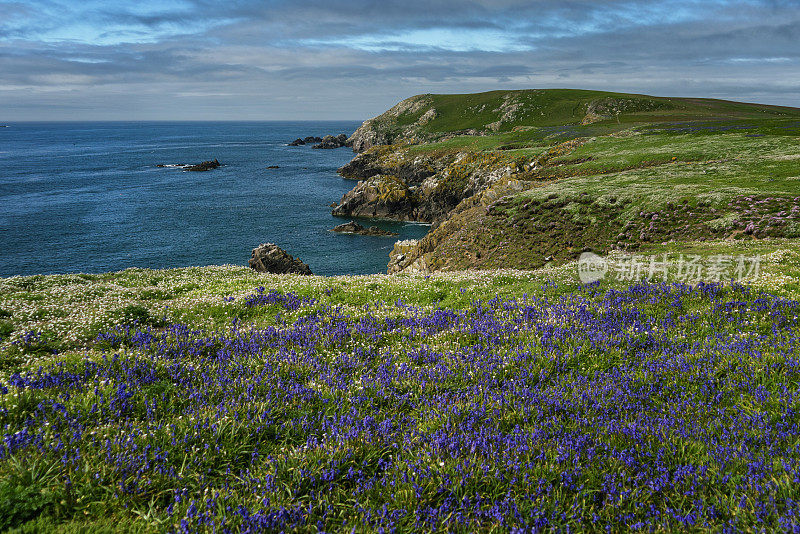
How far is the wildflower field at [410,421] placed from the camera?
426 cm

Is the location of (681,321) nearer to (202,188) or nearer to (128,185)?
(202,188)

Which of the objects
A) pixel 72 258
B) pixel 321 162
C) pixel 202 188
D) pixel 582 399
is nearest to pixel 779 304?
pixel 582 399

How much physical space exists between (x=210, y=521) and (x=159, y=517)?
0.56 metres

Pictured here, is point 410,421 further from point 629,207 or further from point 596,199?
point 596,199

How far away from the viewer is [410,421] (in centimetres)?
607

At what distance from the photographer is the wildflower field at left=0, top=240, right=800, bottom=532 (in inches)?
168

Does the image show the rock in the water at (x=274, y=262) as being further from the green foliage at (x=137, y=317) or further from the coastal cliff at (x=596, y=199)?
the green foliage at (x=137, y=317)

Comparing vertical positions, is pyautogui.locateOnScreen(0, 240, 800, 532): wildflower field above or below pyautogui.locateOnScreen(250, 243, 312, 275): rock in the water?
above

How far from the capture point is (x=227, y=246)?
68312mm

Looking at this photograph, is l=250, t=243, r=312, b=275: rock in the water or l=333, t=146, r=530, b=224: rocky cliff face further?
l=333, t=146, r=530, b=224: rocky cliff face

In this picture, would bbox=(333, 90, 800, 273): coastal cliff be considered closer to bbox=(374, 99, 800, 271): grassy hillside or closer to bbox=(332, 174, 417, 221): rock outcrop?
bbox=(374, 99, 800, 271): grassy hillside

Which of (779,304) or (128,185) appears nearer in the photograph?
(779,304)

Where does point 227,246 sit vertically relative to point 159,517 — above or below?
below

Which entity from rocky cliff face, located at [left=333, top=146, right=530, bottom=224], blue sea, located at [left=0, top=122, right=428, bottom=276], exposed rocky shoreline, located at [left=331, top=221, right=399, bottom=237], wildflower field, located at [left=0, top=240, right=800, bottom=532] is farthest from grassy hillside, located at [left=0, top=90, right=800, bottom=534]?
rocky cliff face, located at [left=333, top=146, right=530, bottom=224]
